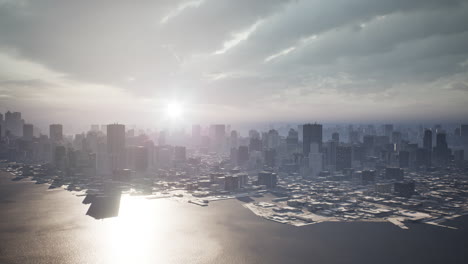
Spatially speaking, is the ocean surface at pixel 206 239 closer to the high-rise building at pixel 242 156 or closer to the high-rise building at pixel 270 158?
the high-rise building at pixel 270 158

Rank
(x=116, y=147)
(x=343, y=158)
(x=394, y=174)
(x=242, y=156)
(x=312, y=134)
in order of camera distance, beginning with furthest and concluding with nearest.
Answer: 1. (x=312, y=134)
2. (x=242, y=156)
3. (x=116, y=147)
4. (x=343, y=158)
5. (x=394, y=174)

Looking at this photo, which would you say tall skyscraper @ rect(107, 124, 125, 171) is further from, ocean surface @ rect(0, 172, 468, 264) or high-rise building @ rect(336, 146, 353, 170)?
high-rise building @ rect(336, 146, 353, 170)

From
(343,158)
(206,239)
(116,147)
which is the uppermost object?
(116,147)

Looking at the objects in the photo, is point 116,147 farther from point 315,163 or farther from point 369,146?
point 369,146

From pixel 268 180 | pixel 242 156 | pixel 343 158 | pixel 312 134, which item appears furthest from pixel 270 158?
pixel 268 180

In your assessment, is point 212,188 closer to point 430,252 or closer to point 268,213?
point 268,213

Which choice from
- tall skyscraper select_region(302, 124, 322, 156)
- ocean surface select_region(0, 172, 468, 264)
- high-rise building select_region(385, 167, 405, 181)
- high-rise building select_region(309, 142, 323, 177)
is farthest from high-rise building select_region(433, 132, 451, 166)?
ocean surface select_region(0, 172, 468, 264)

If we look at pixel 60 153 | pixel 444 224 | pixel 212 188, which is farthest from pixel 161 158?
pixel 444 224
